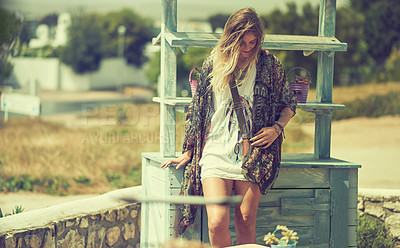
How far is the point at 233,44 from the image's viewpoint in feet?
11.9

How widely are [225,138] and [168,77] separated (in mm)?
923

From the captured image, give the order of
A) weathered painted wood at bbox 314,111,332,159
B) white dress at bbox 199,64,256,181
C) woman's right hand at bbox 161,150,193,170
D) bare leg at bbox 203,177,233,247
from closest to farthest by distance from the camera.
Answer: bare leg at bbox 203,177,233,247, white dress at bbox 199,64,256,181, woman's right hand at bbox 161,150,193,170, weathered painted wood at bbox 314,111,332,159

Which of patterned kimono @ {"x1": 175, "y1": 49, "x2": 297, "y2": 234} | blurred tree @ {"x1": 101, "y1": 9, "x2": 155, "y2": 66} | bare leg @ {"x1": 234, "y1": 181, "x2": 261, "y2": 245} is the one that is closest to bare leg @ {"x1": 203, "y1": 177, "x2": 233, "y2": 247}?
bare leg @ {"x1": 234, "y1": 181, "x2": 261, "y2": 245}

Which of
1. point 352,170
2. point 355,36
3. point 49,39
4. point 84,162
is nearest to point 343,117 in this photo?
point 84,162

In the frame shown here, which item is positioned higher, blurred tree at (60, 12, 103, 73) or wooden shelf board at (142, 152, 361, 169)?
blurred tree at (60, 12, 103, 73)

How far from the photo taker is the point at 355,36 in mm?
44094

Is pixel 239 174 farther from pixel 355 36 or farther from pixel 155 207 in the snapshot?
pixel 355 36

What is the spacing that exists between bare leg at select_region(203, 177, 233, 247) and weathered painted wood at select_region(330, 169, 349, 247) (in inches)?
43.0

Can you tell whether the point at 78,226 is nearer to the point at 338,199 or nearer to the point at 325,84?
the point at 338,199

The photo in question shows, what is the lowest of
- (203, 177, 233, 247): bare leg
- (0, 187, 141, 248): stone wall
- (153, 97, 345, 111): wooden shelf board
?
(0, 187, 141, 248): stone wall

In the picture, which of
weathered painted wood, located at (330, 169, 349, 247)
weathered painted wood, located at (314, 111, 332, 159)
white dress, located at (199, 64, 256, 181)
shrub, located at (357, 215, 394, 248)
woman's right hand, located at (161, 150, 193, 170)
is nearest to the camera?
white dress, located at (199, 64, 256, 181)

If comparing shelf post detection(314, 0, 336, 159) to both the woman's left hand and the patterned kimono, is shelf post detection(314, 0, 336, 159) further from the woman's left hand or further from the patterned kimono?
the woman's left hand

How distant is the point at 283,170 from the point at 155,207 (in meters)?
1.05

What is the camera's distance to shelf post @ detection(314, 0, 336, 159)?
4.59 metres
